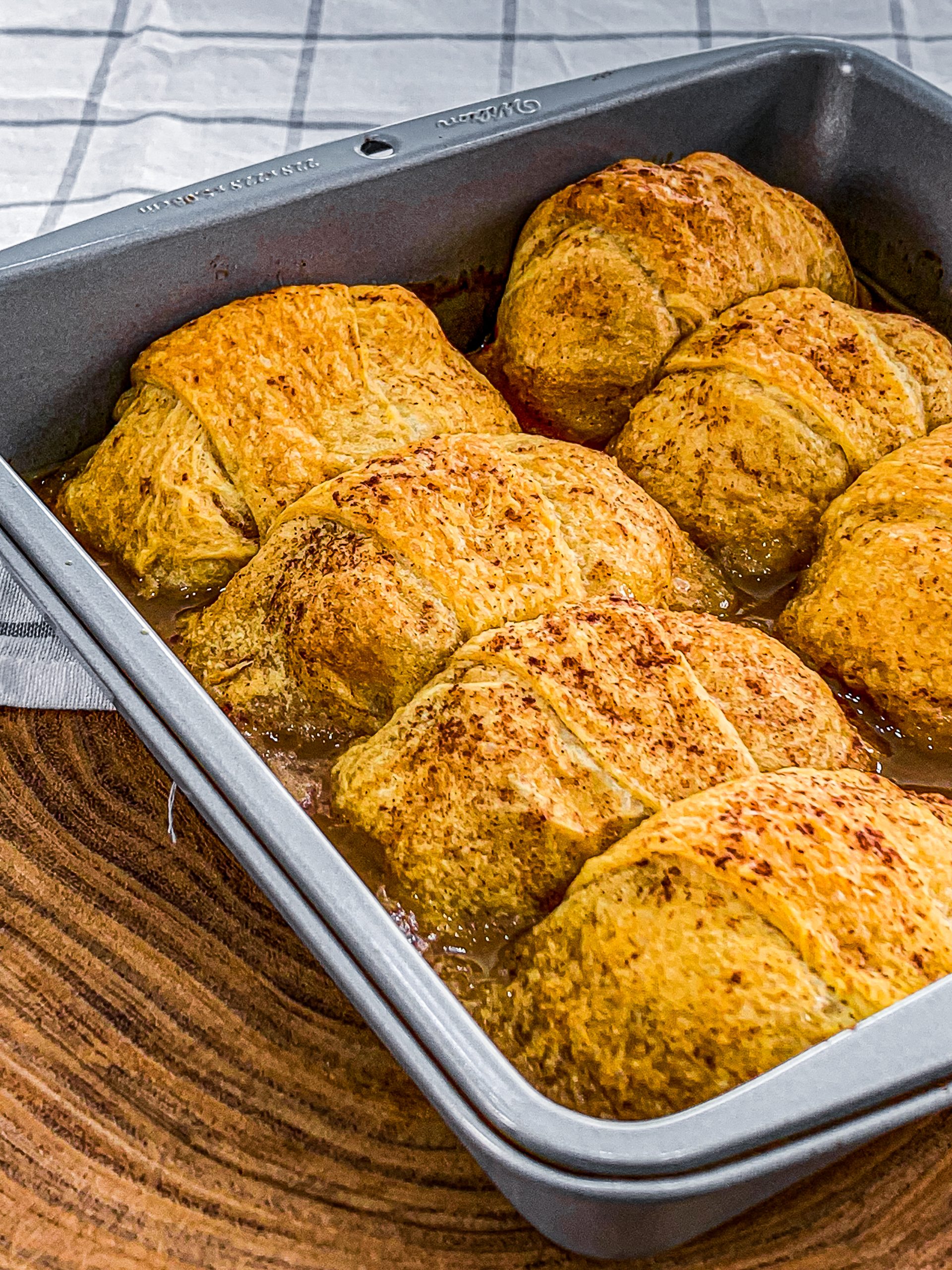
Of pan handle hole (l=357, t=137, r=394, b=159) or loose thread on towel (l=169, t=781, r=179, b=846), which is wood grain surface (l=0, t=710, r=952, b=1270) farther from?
Result: pan handle hole (l=357, t=137, r=394, b=159)

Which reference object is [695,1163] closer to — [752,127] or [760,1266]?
[760,1266]

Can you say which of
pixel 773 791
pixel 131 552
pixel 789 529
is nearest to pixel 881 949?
pixel 773 791

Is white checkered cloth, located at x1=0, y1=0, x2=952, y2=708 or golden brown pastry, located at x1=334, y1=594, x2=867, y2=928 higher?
white checkered cloth, located at x1=0, y1=0, x2=952, y2=708

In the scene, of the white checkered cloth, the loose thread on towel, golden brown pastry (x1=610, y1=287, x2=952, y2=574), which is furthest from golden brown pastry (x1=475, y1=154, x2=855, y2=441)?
the white checkered cloth

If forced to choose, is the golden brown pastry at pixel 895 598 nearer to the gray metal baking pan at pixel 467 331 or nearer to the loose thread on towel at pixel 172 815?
the gray metal baking pan at pixel 467 331

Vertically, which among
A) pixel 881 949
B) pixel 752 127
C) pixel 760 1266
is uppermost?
pixel 752 127

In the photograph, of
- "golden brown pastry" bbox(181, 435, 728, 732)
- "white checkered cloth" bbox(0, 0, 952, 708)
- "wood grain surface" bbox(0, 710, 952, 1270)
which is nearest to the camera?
"wood grain surface" bbox(0, 710, 952, 1270)

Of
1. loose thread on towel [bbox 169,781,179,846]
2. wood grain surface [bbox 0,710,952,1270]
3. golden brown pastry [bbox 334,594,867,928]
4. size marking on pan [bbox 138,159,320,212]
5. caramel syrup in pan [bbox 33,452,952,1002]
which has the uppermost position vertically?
size marking on pan [bbox 138,159,320,212]
